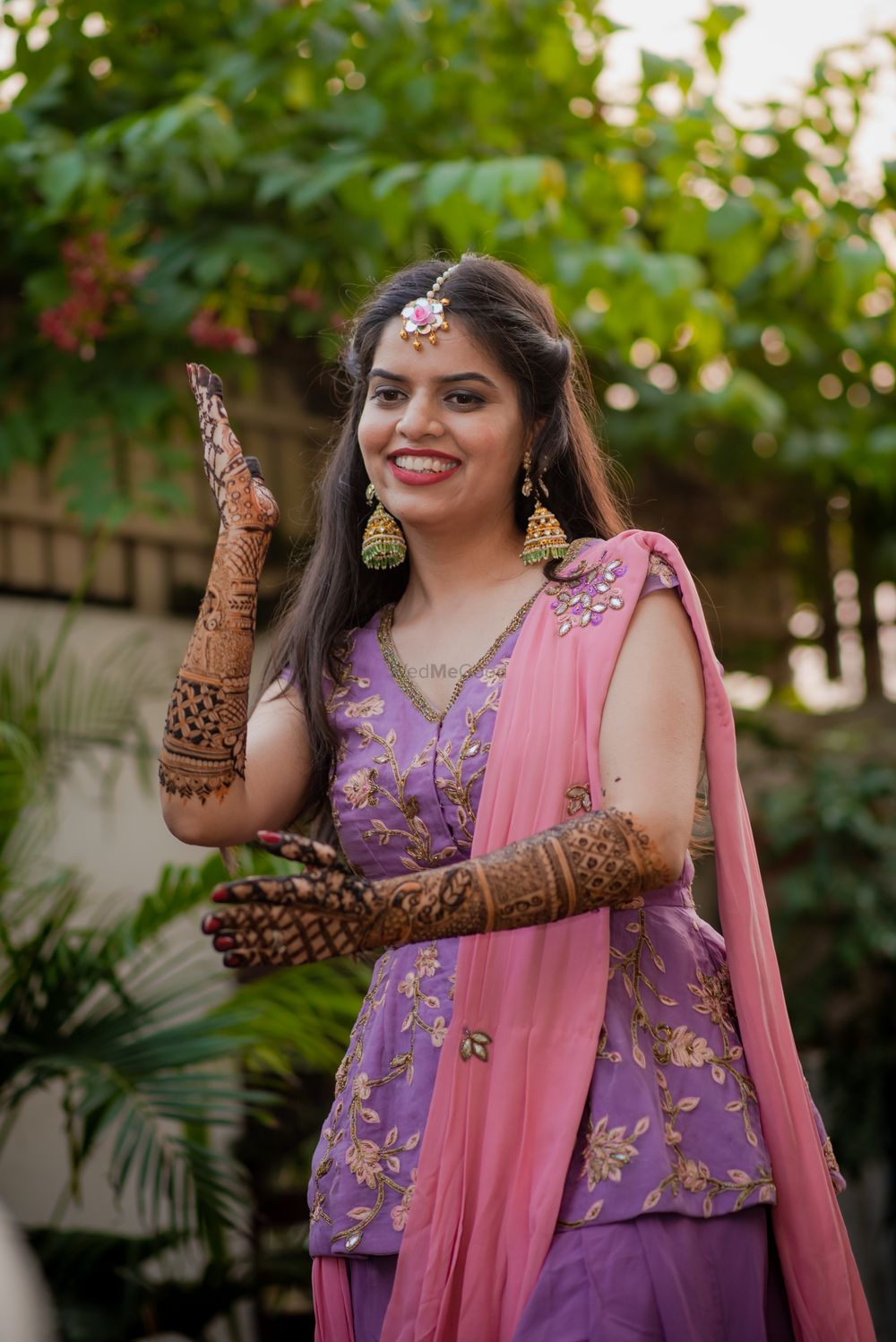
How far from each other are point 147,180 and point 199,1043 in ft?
7.35

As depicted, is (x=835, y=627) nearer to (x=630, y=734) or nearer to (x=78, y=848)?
(x=78, y=848)

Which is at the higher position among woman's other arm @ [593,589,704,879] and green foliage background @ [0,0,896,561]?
green foliage background @ [0,0,896,561]

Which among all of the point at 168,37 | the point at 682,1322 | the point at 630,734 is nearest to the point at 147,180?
the point at 168,37

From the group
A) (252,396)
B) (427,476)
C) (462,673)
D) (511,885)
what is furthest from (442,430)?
(252,396)

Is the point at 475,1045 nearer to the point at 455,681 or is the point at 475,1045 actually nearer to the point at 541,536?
the point at 455,681

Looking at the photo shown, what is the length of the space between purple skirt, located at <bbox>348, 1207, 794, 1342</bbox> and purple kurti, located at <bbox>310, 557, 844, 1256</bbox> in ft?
0.08

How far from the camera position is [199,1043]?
3.32 metres

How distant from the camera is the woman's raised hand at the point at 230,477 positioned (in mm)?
1931

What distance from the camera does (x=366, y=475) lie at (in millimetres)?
2270

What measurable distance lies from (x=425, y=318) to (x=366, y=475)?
0.29 meters

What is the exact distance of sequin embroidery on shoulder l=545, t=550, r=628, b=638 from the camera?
6.41 ft

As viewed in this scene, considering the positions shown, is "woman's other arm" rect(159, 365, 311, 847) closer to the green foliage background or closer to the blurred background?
the blurred background

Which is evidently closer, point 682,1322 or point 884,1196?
point 682,1322

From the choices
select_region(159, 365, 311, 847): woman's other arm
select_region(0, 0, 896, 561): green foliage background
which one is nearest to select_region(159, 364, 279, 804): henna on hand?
select_region(159, 365, 311, 847): woman's other arm
